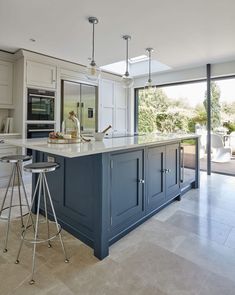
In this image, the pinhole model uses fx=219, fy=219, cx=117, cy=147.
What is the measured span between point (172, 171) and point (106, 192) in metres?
1.45

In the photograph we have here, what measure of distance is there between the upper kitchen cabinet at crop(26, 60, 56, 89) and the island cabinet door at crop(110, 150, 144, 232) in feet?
8.80

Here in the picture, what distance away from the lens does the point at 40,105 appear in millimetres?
4074

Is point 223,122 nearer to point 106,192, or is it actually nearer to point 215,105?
point 215,105

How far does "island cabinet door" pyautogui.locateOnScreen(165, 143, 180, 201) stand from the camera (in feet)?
9.43

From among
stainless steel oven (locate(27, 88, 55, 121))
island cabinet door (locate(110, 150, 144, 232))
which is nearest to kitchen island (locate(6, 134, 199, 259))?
island cabinet door (locate(110, 150, 144, 232))

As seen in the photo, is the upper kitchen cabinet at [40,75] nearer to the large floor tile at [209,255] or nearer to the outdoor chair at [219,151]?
the large floor tile at [209,255]

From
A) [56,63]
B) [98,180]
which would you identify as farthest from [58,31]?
[98,180]

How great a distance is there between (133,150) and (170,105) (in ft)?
12.5

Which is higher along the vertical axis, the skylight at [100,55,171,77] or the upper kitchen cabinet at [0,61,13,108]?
the skylight at [100,55,171,77]

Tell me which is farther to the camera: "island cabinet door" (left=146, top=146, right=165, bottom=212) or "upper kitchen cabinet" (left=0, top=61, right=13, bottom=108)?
"upper kitchen cabinet" (left=0, top=61, right=13, bottom=108)

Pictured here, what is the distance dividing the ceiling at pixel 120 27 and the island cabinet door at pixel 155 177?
1.61m

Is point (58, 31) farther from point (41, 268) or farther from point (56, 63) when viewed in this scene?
point (41, 268)

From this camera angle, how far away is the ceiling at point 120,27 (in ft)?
7.91

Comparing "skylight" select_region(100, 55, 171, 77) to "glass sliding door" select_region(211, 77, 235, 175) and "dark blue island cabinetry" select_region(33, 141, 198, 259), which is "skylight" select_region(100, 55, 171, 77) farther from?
"dark blue island cabinetry" select_region(33, 141, 198, 259)
